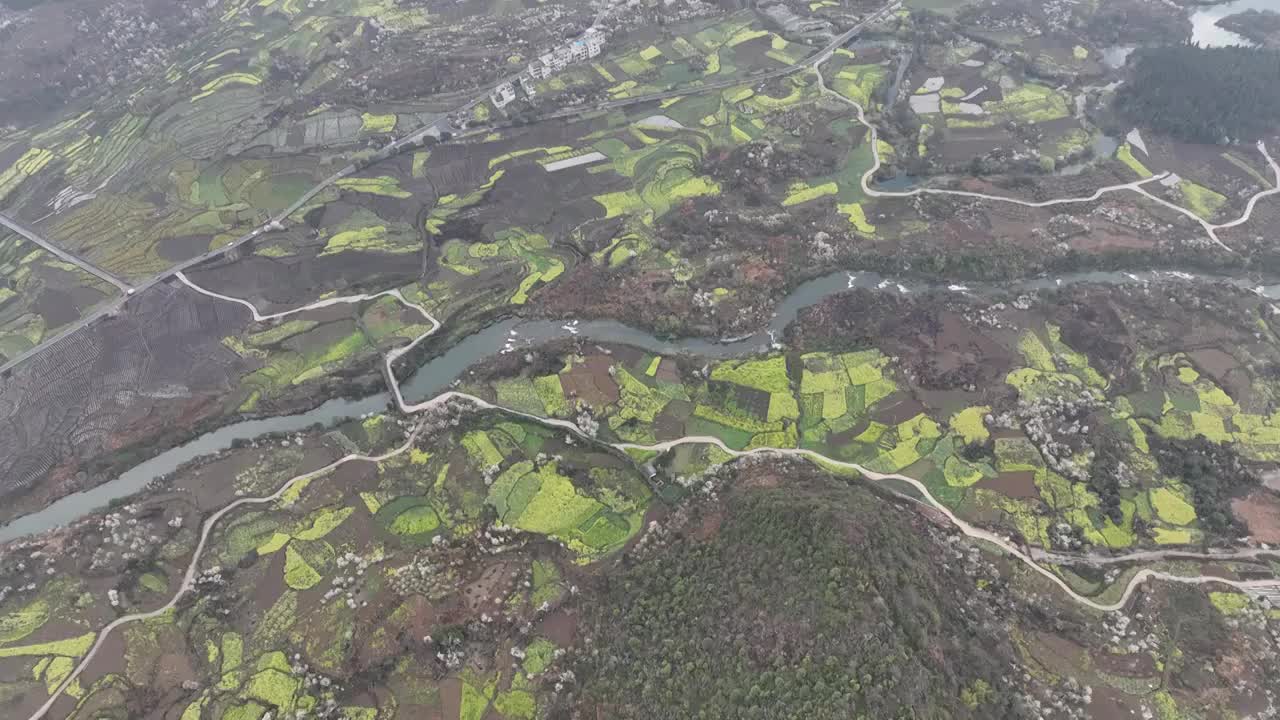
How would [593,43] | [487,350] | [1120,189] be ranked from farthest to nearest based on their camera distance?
[593,43] < [1120,189] < [487,350]

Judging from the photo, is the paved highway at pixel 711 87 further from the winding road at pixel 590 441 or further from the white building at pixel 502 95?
the winding road at pixel 590 441

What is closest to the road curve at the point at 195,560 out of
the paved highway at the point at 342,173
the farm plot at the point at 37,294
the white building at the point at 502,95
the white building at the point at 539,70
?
the paved highway at the point at 342,173

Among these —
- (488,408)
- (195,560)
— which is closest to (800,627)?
(488,408)

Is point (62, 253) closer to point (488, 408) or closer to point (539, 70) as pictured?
point (488, 408)

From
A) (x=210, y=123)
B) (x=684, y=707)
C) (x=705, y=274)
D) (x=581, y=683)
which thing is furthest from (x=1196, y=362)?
(x=210, y=123)

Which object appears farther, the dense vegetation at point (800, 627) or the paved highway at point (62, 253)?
the paved highway at point (62, 253)
